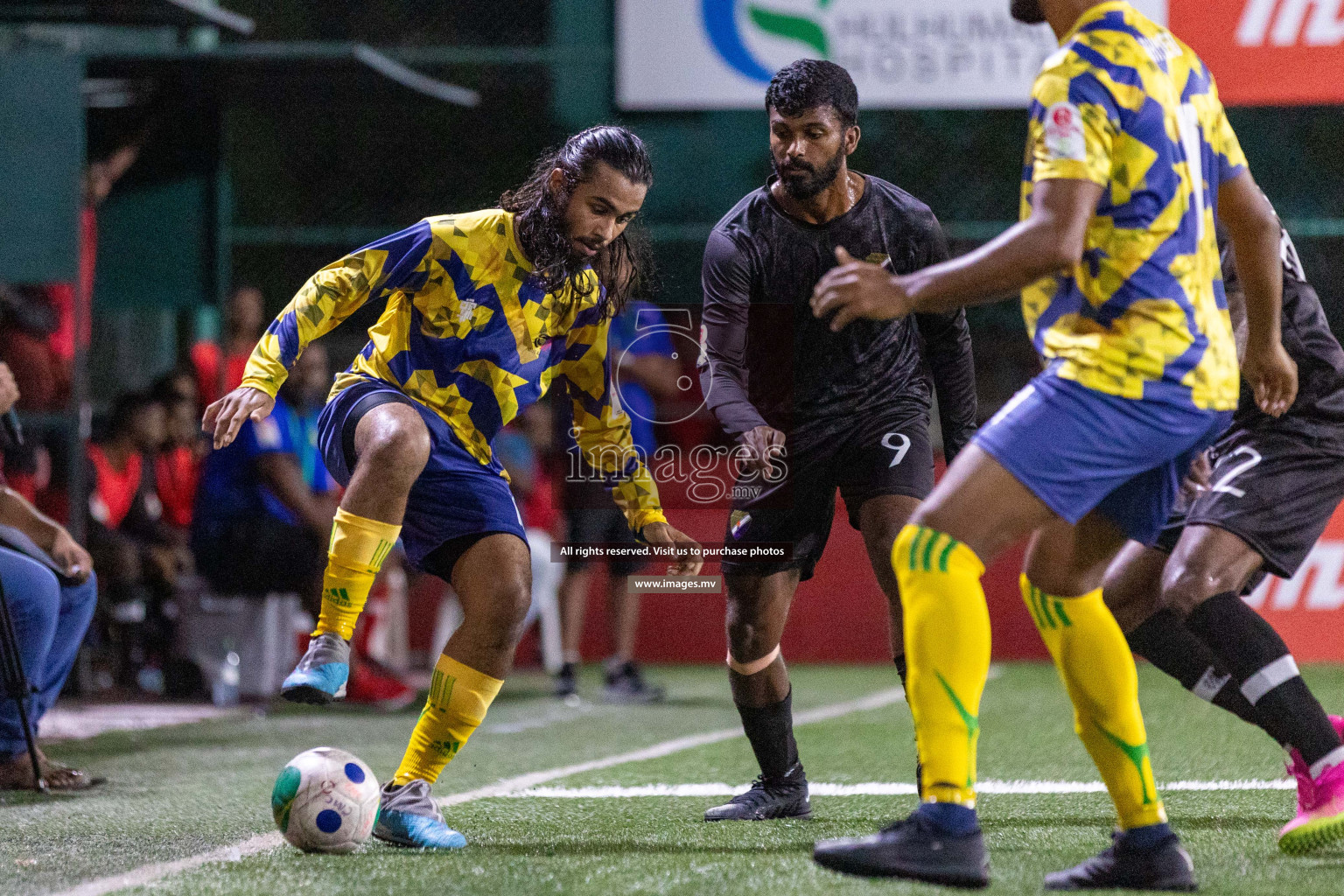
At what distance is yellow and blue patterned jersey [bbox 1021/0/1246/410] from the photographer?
2.98 metres

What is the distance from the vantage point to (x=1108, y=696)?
3.22m

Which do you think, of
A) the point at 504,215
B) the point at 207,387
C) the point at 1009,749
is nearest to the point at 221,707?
the point at 207,387

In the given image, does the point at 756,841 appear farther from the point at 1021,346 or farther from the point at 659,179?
the point at 659,179

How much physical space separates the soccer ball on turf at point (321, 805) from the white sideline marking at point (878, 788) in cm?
120

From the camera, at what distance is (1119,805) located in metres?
3.24

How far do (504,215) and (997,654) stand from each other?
7.52 meters

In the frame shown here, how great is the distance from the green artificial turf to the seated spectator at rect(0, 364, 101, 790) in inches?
7.2

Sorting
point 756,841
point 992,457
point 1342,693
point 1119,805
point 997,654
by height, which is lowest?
point 997,654

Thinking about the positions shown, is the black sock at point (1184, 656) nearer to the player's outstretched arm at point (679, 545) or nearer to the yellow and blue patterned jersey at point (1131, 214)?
the player's outstretched arm at point (679, 545)

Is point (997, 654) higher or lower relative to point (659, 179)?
lower

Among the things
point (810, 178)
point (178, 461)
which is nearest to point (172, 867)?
point (810, 178)

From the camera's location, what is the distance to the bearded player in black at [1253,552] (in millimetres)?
3889

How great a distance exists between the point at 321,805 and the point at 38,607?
1.88m

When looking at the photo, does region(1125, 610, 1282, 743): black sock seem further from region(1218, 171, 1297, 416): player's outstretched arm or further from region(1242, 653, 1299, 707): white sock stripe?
region(1218, 171, 1297, 416): player's outstretched arm
